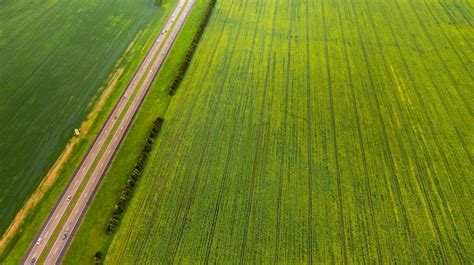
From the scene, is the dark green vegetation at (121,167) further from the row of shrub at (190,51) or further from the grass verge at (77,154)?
the grass verge at (77,154)

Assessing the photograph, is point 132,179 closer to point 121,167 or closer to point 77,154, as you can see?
point 121,167

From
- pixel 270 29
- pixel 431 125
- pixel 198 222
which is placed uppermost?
pixel 270 29

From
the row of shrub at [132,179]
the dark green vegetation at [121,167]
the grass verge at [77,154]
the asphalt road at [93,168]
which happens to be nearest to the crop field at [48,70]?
the grass verge at [77,154]

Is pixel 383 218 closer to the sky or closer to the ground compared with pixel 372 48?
closer to the ground

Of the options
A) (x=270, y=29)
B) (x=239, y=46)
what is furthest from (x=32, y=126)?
(x=270, y=29)

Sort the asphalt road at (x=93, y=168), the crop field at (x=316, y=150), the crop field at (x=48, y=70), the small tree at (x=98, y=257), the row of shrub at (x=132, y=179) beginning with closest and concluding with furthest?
1. the small tree at (x=98, y=257)
2. the crop field at (x=316, y=150)
3. the asphalt road at (x=93, y=168)
4. the row of shrub at (x=132, y=179)
5. the crop field at (x=48, y=70)

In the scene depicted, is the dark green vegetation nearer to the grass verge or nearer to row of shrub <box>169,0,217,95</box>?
row of shrub <box>169,0,217,95</box>

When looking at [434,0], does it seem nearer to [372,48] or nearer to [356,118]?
[372,48]
